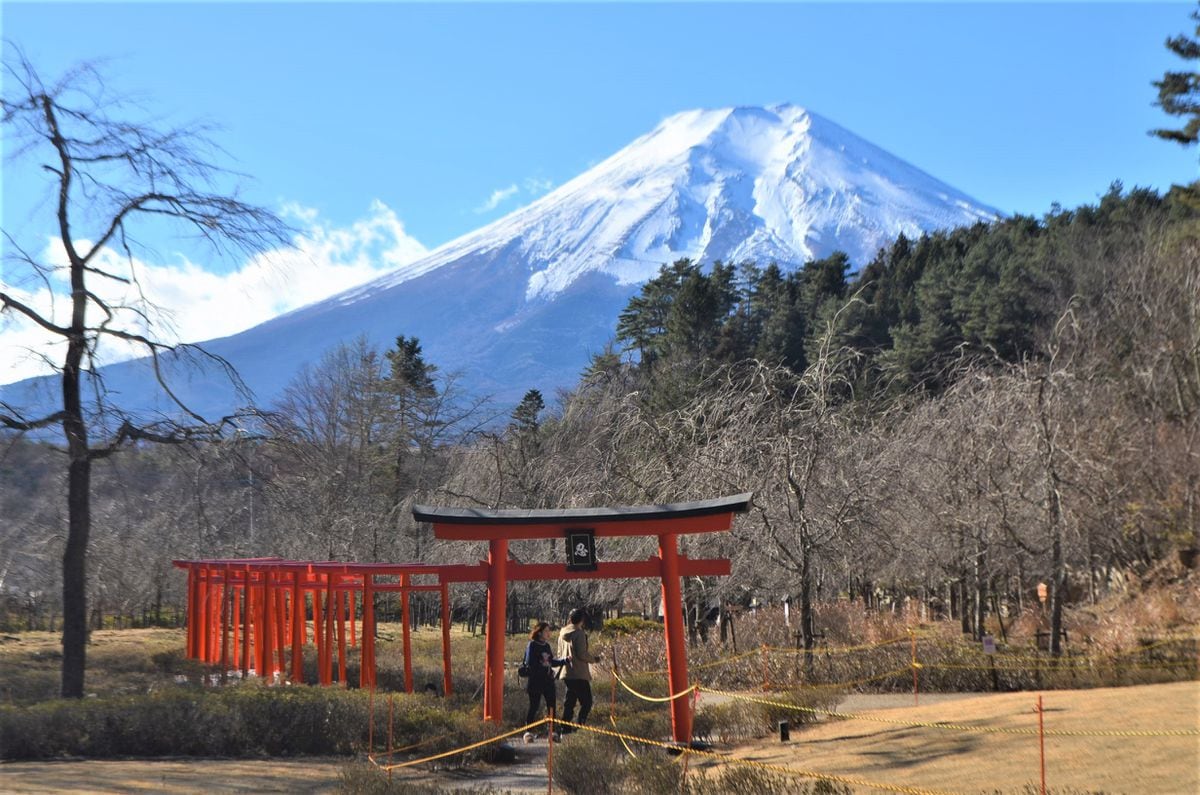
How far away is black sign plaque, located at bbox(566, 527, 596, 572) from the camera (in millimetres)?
12828

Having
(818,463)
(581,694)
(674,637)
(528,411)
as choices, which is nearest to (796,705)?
(674,637)

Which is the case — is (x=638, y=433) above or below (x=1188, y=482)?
above

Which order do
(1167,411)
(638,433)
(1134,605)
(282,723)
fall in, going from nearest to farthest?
(282,723)
(1134,605)
(638,433)
(1167,411)

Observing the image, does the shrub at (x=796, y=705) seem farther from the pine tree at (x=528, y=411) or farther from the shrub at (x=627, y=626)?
the pine tree at (x=528, y=411)

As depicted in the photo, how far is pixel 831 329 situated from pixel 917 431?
7.89 meters

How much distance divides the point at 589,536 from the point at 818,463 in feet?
27.0

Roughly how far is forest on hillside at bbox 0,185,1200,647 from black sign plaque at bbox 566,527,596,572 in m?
3.92

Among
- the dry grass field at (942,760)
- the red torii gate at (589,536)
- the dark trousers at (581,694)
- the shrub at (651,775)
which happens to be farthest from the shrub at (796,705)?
the shrub at (651,775)

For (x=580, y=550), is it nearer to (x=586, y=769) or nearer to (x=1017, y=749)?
(x=586, y=769)

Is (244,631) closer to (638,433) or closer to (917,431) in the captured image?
(638,433)

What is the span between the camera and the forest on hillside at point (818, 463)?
18.5m

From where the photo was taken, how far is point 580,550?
42.2ft

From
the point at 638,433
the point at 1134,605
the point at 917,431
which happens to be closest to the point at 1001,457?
the point at 917,431

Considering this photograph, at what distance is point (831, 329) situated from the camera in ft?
56.6
